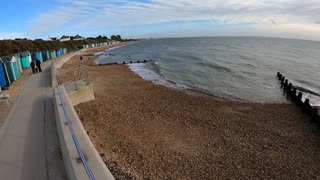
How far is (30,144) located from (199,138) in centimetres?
721

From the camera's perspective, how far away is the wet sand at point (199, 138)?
8.50 metres

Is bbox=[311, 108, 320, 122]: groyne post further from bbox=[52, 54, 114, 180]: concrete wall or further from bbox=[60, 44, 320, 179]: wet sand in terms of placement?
bbox=[52, 54, 114, 180]: concrete wall

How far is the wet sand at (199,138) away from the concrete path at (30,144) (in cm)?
197

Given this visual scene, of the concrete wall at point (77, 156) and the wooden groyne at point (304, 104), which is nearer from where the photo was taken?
the concrete wall at point (77, 156)

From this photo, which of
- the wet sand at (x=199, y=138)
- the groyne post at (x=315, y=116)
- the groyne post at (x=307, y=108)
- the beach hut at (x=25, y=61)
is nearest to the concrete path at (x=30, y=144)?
the wet sand at (x=199, y=138)

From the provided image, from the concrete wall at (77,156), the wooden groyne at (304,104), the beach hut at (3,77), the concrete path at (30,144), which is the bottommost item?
the wooden groyne at (304,104)

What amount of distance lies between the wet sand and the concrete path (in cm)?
197

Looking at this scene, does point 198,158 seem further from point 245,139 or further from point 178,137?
point 245,139

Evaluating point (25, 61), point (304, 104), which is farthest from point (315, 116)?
point (25, 61)

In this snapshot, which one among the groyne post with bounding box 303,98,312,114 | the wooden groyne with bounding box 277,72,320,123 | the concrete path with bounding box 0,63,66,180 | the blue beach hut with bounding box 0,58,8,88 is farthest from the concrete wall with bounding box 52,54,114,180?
the groyne post with bounding box 303,98,312,114

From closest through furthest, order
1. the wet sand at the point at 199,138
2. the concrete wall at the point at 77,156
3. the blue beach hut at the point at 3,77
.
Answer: the concrete wall at the point at 77,156, the wet sand at the point at 199,138, the blue beach hut at the point at 3,77

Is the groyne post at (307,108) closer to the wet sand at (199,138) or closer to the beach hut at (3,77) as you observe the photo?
the wet sand at (199,138)

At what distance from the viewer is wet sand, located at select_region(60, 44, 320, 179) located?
27.9 feet

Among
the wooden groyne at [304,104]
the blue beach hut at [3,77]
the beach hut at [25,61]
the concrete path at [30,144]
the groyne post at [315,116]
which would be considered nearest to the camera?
the concrete path at [30,144]
